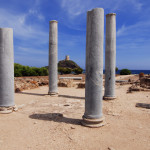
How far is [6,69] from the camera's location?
22.9 ft

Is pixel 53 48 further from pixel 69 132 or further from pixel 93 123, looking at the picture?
pixel 69 132

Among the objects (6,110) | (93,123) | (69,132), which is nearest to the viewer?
(69,132)

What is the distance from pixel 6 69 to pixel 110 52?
19.6ft

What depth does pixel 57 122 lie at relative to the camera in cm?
586

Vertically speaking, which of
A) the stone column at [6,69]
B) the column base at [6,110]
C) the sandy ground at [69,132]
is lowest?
the sandy ground at [69,132]

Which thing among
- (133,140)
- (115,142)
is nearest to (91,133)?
(115,142)

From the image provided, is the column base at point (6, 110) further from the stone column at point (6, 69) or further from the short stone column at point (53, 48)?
the short stone column at point (53, 48)

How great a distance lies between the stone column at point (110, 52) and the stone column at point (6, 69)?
218 inches

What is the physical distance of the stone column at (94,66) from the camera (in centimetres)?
553

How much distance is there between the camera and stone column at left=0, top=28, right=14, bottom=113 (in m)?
6.91

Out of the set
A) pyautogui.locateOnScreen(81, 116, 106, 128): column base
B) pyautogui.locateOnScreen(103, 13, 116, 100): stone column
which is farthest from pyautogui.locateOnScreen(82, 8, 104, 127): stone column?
pyautogui.locateOnScreen(103, 13, 116, 100): stone column

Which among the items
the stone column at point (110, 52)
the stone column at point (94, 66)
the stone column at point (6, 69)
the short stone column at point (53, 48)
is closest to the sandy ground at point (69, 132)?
the stone column at point (94, 66)

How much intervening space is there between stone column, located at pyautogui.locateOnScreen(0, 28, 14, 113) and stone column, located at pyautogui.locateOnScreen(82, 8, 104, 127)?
3.64 metres

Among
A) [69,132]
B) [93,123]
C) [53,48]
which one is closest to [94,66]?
[93,123]
